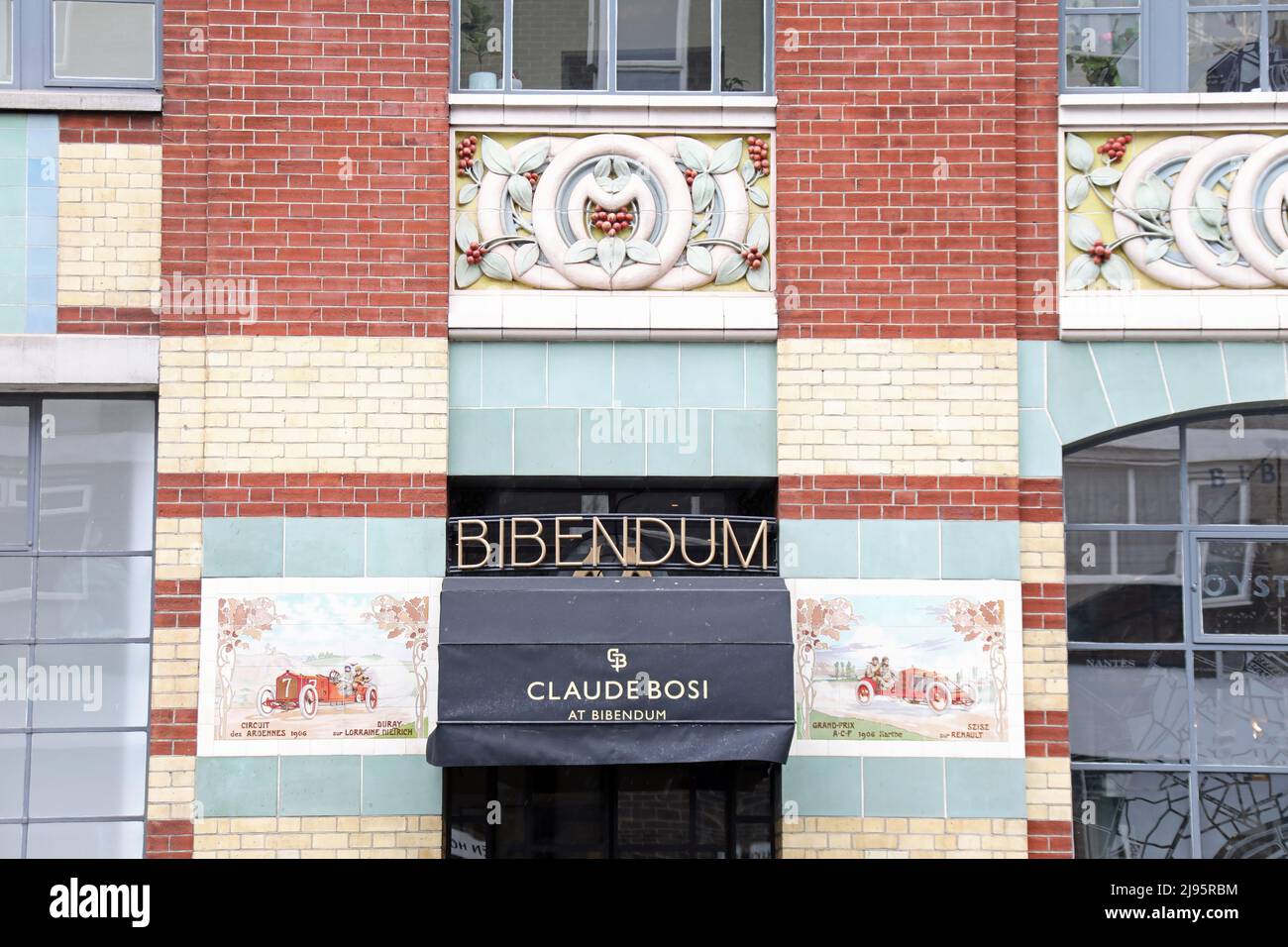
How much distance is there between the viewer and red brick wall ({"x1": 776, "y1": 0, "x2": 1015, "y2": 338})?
8.58 meters

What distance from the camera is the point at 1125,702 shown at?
8.67 metres

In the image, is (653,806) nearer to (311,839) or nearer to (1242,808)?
(311,839)

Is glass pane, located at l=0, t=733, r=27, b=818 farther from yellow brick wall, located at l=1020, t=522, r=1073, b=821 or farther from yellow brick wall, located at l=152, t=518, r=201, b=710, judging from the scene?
yellow brick wall, located at l=1020, t=522, r=1073, b=821

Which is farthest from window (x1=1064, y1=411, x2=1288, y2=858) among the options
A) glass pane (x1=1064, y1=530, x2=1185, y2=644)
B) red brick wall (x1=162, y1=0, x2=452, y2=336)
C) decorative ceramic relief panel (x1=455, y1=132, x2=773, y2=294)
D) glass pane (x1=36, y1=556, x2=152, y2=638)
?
glass pane (x1=36, y1=556, x2=152, y2=638)

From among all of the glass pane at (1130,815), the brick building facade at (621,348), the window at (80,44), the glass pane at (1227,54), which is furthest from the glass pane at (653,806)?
the glass pane at (1227,54)

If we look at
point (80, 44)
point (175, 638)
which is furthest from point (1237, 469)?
point (80, 44)

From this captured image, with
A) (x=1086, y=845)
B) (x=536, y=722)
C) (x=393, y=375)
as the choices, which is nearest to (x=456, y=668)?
(x=536, y=722)

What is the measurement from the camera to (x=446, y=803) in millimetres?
8531

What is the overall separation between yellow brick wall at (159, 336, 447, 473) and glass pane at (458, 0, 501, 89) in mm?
1722

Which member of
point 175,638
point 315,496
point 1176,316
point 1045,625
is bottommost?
point 175,638

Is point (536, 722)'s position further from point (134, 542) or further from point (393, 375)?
point (134, 542)

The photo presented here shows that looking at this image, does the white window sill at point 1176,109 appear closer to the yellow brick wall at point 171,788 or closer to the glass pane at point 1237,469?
the glass pane at point 1237,469

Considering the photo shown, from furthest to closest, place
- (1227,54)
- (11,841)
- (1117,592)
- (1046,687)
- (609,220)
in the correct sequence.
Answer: (1227,54)
(1117,592)
(609,220)
(11,841)
(1046,687)

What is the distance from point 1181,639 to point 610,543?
3551 mm
